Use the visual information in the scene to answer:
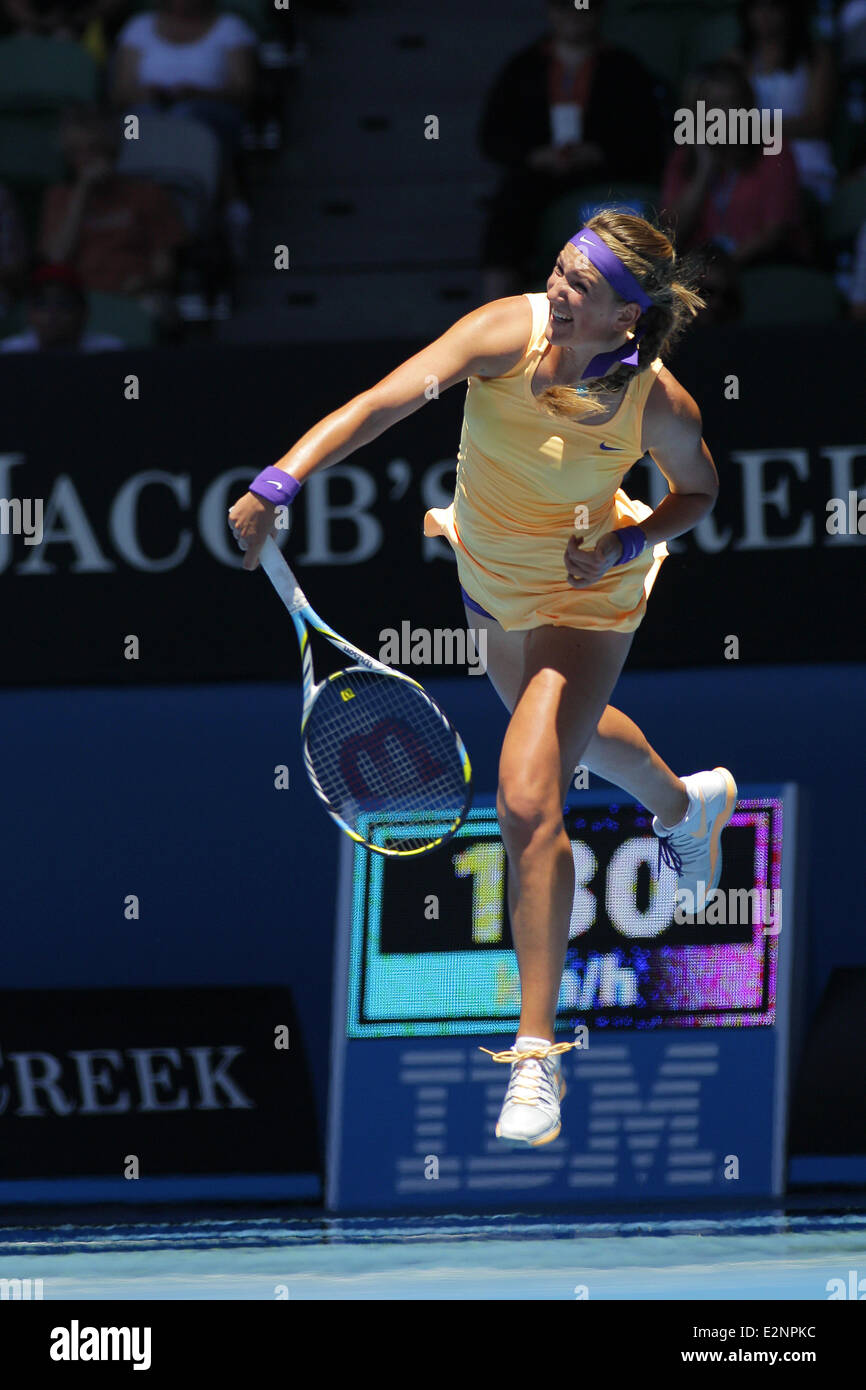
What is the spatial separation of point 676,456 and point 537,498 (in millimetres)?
295

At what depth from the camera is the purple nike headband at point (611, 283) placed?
373 centimetres

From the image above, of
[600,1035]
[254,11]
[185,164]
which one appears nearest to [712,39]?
[254,11]

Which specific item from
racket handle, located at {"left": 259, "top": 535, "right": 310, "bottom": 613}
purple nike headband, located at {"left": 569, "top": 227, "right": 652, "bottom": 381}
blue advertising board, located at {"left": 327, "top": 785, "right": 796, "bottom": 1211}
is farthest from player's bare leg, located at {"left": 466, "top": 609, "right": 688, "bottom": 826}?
blue advertising board, located at {"left": 327, "top": 785, "right": 796, "bottom": 1211}

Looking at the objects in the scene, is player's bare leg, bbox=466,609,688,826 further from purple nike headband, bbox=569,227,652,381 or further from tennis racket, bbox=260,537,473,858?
purple nike headband, bbox=569,227,652,381

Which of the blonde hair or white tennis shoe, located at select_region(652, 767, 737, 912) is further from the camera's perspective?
white tennis shoe, located at select_region(652, 767, 737, 912)

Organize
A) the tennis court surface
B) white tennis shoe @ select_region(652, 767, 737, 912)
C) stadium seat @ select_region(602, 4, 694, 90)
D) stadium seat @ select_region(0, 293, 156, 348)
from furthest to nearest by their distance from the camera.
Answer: stadium seat @ select_region(602, 4, 694, 90) < stadium seat @ select_region(0, 293, 156, 348) < white tennis shoe @ select_region(652, 767, 737, 912) < the tennis court surface

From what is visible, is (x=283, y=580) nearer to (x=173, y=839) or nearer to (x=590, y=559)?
(x=590, y=559)

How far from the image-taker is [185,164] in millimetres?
7773

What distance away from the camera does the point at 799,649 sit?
5.81 metres

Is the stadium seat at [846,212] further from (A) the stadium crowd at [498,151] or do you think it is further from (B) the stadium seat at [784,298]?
(B) the stadium seat at [784,298]

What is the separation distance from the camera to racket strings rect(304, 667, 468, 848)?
14.4 ft
